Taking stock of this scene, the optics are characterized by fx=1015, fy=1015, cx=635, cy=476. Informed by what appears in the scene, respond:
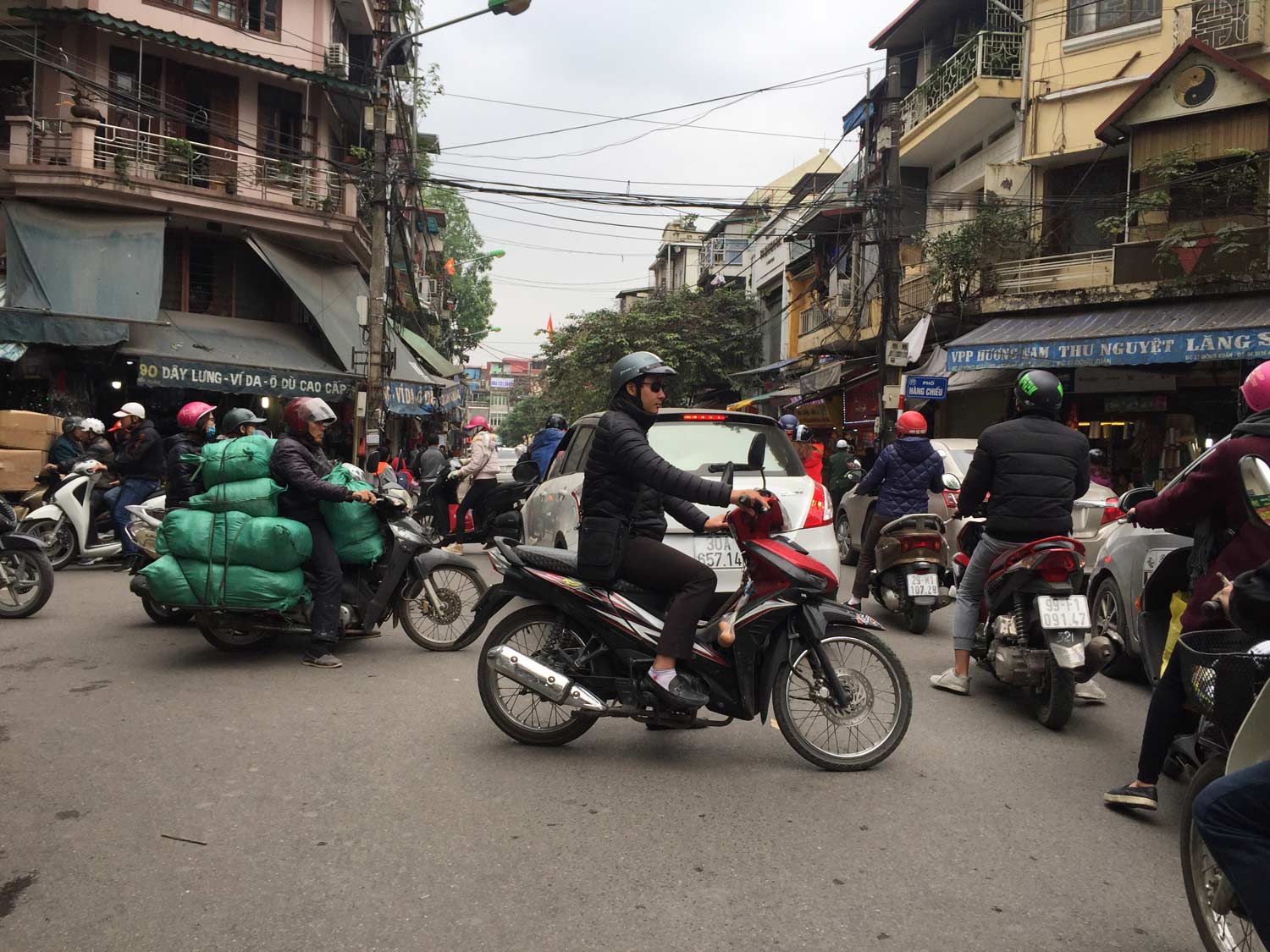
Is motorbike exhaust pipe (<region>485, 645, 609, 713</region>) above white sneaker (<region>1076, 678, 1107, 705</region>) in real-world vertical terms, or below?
above

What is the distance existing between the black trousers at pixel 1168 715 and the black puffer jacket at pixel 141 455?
31.0 feet

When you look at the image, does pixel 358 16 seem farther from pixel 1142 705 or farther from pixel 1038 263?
pixel 1142 705

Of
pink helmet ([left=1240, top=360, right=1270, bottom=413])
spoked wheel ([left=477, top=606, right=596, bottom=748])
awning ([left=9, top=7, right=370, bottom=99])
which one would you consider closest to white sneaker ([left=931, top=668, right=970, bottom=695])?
spoked wheel ([left=477, top=606, right=596, bottom=748])

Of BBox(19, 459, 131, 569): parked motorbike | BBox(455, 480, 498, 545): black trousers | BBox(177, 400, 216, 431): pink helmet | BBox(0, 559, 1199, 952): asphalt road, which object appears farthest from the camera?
BBox(455, 480, 498, 545): black trousers

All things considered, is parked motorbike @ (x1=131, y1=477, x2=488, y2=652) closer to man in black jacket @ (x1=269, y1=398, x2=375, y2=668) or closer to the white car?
man in black jacket @ (x1=269, y1=398, x2=375, y2=668)

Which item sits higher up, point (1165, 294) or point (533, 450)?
point (1165, 294)

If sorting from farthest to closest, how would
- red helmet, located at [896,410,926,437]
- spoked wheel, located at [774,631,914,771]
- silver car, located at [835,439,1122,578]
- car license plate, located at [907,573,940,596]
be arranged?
silver car, located at [835,439,1122,578] → red helmet, located at [896,410,926,437] → car license plate, located at [907,573,940,596] → spoked wheel, located at [774,631,914,771]

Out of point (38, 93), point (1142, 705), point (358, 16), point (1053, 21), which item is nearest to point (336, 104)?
point (358, 16)

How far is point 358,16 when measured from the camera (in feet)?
80.6

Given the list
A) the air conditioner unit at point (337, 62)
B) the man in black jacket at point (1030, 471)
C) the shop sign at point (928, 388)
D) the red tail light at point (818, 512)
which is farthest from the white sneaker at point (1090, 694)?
the air conditioner unit at point (337, 62)

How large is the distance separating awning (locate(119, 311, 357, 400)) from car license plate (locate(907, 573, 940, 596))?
14013mm

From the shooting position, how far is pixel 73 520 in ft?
A: 34.0

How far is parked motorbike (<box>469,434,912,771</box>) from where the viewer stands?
174 inches

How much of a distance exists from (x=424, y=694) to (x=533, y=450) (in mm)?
8640
